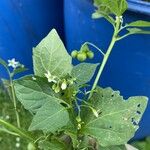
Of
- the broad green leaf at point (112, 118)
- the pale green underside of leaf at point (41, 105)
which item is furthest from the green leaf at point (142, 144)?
the pale green underside of leaf at point (41, 105)

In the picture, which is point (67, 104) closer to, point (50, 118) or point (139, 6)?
point (50, 118)

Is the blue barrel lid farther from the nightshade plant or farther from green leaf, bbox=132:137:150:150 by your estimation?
green leaf, bbox=132:137:150:150

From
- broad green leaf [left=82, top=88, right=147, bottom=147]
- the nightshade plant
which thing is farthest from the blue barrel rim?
broad green leaf [left=82, top=88, right=147, bottom=147]

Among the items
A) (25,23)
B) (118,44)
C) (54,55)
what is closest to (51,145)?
(54,55)

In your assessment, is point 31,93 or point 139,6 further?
point 139,6

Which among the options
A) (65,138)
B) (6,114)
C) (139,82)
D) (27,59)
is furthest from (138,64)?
(6,114)

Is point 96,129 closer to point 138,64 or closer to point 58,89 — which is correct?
point 58,89
